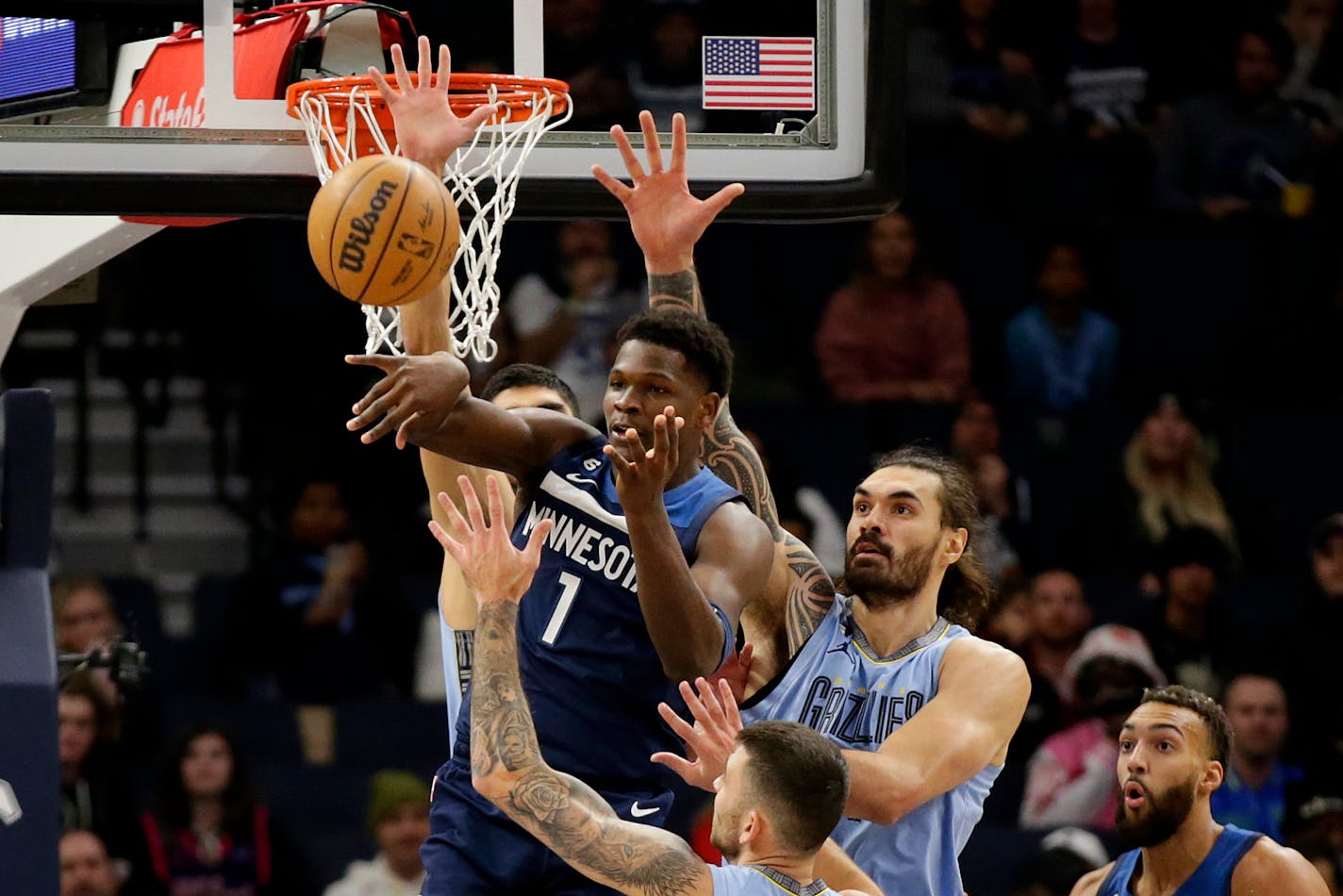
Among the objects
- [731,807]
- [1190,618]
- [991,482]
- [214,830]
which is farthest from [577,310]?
[731,807]

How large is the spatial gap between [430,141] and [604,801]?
4.03 ft

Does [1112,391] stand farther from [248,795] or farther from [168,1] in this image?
[168,1]

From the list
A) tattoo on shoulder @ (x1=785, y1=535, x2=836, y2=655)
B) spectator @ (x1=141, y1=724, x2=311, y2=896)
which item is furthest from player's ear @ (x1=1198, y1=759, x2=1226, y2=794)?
spectator @ (x1=141, y1=724, x2=311, y2=896)

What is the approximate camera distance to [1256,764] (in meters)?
7.31

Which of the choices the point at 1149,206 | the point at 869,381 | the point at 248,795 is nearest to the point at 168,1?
the point at 248,795

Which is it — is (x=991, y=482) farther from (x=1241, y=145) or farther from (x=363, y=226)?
(x=363, y=226)

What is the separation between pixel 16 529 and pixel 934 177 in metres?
5.26

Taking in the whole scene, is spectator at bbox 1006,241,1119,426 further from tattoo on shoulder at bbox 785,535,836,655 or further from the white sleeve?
tattoo on shoulder at bbox 785,535,836,655

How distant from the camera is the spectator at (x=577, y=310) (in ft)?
26.7

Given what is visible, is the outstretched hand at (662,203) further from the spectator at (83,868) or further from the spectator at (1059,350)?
the spectator at (1059,350)

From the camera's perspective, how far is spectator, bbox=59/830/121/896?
659 cm

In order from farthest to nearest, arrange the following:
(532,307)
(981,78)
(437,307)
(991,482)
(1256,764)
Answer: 1. (981,78)
2. (532,307)
3. (991,482)
4. (1256,764)
5. (437,307)

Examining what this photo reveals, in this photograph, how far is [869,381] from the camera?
8609 millimetres

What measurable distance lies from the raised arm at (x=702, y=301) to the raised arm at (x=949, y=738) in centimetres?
37
